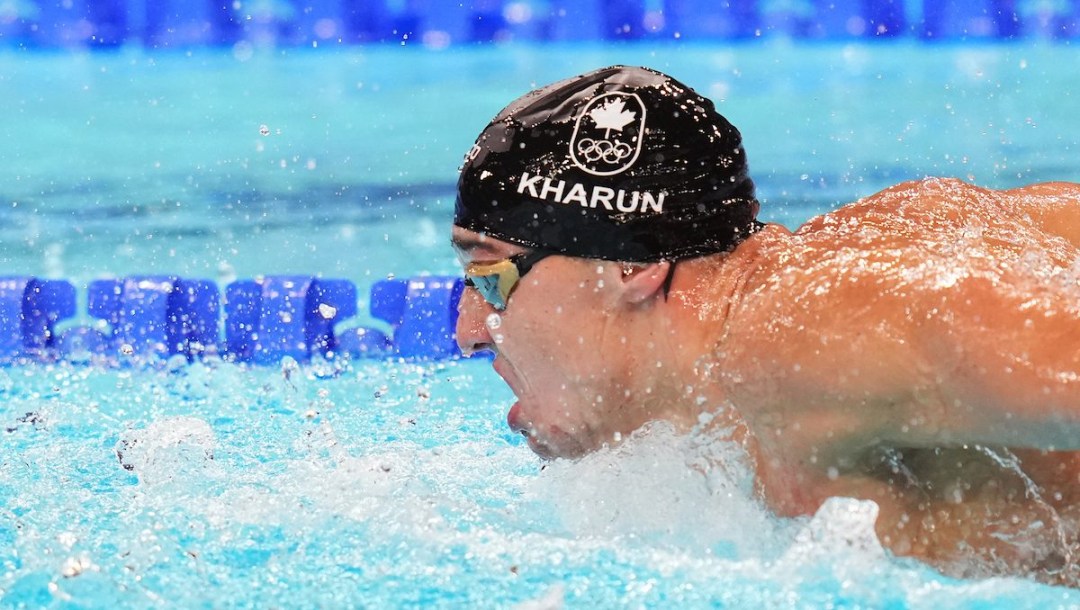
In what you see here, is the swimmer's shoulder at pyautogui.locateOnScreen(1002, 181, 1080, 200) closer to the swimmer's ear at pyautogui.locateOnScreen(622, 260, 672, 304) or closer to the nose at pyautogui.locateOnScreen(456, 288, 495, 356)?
the swimmer's ear at pyautogui.locateOnScreen(622, 260, 672, 304)

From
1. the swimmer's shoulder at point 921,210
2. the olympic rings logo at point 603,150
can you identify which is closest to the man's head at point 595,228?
the olympic rings logo at point 603,150

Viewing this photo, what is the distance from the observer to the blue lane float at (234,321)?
145 inches

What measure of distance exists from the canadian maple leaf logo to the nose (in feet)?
0.95

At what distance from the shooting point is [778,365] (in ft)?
4.96

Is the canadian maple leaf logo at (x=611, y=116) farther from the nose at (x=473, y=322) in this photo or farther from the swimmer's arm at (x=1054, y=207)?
the swimmer's arm at (x=1054, y=207)

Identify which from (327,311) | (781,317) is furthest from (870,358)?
(327,311)

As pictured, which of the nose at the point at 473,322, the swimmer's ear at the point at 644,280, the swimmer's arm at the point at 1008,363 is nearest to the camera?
the swimmer's arm at the point at 1008,363

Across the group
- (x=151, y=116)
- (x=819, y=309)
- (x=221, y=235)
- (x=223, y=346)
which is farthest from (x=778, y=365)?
(x=151, y=116)

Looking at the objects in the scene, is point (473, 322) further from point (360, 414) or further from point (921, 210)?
point (360, 414)

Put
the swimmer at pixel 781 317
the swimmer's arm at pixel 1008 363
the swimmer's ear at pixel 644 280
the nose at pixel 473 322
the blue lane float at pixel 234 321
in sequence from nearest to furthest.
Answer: the swimmer's arm at pixel 1008 363 → the swimmer at pixel 781 317 → the swimmer's ear at pixel 644 280 → the nose at pixel 473 322 → the blue lane float at pixel 234 321

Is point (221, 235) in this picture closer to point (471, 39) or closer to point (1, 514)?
point (1, 514)

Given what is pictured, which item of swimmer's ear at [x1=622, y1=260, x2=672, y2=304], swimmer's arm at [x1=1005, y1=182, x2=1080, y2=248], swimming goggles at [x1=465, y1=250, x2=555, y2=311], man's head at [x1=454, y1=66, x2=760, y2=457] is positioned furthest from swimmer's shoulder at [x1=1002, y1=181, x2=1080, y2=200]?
swimming goggles at [x1=465, y1=250, x2=555, y2=311]

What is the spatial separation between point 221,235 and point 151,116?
272cm

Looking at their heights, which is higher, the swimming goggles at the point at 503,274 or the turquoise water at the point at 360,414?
the swimming goggles at the point at 503,274
